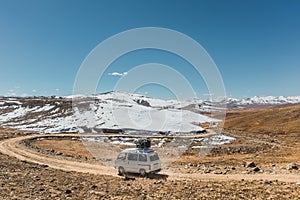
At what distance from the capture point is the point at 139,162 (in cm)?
2572

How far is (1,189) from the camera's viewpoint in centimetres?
1664

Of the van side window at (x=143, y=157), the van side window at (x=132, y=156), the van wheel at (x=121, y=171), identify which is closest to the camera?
the van side window at (x=143, y=157)

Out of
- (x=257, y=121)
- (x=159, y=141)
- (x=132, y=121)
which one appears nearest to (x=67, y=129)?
(x=132, y=121)

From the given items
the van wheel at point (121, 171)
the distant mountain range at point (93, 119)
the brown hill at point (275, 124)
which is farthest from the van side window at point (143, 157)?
the brown hill at point (275, 124)

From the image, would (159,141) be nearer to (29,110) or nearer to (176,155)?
(176,155)

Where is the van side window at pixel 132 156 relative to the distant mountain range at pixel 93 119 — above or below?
below

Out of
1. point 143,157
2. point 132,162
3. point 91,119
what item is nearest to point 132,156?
point 132,162

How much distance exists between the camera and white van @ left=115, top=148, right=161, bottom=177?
2544 centimetres

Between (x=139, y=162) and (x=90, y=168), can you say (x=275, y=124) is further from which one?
(x=139, y=162)

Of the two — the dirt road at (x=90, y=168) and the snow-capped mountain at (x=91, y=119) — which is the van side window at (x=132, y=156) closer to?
the dirt road at (x=90, y=168)

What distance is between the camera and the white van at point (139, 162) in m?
25.4

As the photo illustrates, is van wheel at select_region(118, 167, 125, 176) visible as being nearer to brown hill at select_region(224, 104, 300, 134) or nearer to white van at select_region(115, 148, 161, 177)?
white van at select_region(115, 148, 161, 177)

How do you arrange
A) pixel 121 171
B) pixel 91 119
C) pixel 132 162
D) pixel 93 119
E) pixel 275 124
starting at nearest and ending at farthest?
1. pixel 132 162
2. pixel 121 171
3. pixel 93 119
4. pixel 91 119
5. pixel 275 124

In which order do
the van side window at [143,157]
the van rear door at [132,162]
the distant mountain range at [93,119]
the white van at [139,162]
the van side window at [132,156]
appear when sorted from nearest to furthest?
the white van at [139,162], the van side window at [143,157], the van rear door at [132,162], the van side window at [132,156], the distant mountain range at [93,119]
